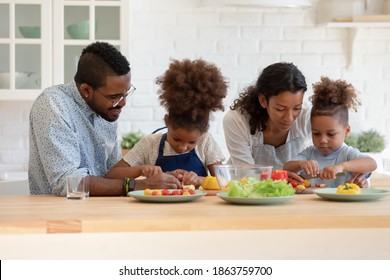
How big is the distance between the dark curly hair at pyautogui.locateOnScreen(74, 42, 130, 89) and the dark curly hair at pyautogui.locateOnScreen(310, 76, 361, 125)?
0.83 metres

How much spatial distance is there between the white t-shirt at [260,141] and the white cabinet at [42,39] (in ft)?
5.11

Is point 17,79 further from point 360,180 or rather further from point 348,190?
point 348,190

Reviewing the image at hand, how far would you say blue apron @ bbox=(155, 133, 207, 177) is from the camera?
3107 mm

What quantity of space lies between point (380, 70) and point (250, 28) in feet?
2.87

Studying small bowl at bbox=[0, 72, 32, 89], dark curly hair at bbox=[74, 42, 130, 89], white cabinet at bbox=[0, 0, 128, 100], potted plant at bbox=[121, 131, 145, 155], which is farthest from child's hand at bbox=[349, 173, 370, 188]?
small bowl at bbox=[0, 72, 32, 89]

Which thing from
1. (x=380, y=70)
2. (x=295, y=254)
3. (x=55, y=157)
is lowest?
(x=295, y=254)

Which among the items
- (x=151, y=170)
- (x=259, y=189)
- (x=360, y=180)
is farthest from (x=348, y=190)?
(x=151, y=170)

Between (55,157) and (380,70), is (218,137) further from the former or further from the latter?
(55,157)

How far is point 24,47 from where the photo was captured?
454cm

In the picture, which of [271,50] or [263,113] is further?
[271,50]

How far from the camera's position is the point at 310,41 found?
4895 mm

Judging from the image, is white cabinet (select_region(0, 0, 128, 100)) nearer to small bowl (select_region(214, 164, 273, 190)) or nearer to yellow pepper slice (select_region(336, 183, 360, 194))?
small bowl (select_region(214, 164, 273, 190))

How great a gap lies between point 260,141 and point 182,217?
4.23ft

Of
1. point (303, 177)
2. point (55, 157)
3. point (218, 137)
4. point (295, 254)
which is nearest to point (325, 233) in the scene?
point (295, 254)
